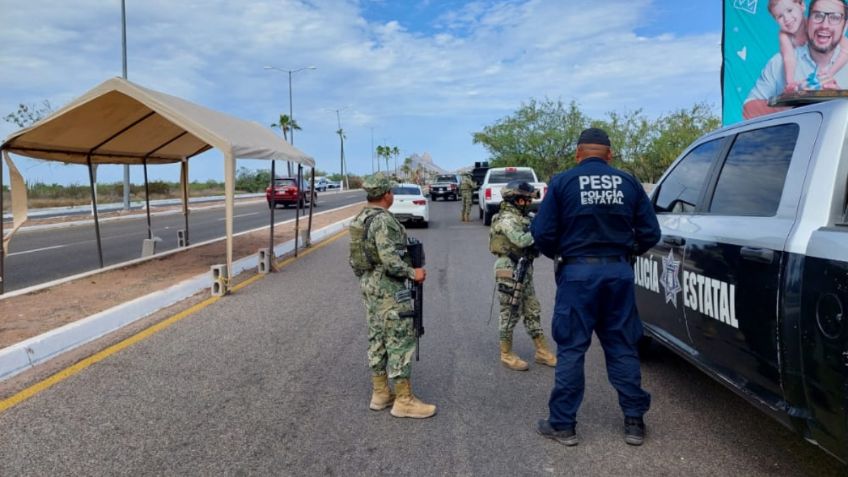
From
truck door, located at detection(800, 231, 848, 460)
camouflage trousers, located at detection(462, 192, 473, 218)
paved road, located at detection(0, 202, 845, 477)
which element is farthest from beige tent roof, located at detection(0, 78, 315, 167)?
camouflage trousers, located at detection(462, 192, 473, 218)

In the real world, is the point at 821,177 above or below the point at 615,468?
above

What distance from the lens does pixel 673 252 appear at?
395 cm

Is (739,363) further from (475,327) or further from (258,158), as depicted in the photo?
(258,158)

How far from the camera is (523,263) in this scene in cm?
498

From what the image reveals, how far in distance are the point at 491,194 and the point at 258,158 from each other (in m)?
9.34

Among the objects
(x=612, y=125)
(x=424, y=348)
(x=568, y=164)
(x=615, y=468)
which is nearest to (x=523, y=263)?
(x=424, y=348)

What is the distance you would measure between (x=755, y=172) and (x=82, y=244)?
16087 mm

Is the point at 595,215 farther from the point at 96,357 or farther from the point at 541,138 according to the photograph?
the point at 541,138

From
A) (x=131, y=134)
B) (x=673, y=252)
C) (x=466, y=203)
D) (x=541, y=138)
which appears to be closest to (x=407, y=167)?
(x=541, y=138)

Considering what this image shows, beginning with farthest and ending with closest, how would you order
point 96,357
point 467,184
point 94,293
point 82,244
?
point 467,184 → point 82,244 → point 94,293 → point 96,357

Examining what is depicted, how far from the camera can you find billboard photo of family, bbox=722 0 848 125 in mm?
10562

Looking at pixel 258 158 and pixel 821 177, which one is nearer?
pixel 821 177

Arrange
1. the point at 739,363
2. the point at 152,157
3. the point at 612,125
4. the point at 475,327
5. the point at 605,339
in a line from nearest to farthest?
1. the point at 739,363
2. the point at 605,339
3. the point at 475,327
4. the point at 152,157
5. the point at 612,125

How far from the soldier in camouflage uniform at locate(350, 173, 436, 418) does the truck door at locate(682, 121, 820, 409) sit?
172 cm
